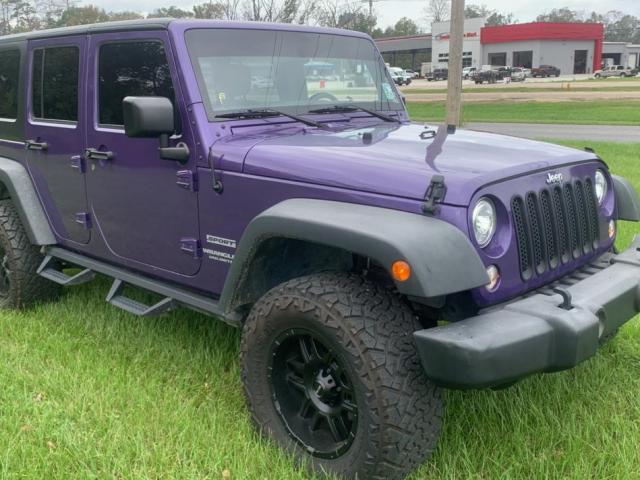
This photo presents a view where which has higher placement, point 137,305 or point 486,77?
point 486,77

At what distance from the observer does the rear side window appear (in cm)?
455

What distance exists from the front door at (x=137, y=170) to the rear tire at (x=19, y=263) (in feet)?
2.70

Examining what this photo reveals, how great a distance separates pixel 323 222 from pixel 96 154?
5.93 ft

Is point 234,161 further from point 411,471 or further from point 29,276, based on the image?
point 29,276

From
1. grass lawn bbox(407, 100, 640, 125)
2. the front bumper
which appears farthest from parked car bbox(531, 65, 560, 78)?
the front bumper

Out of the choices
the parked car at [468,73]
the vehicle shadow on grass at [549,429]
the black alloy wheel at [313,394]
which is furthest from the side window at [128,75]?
the parked car at [468,73]

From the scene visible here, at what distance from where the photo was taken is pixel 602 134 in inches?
614

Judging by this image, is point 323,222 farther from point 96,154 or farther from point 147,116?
point 96,154

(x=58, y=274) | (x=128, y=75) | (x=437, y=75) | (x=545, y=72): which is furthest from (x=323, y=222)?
(x=545, y=72)

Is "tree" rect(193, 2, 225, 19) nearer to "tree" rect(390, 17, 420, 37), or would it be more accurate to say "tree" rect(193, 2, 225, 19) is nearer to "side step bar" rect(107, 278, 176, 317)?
"side step bar" rect(107, 278, 176, 317)

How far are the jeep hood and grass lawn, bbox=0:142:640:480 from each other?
3.67 feet

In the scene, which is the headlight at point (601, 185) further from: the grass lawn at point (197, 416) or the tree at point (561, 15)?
the tree at point (561, 15)

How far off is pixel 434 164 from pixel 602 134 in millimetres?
14425

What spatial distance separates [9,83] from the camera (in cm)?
465
